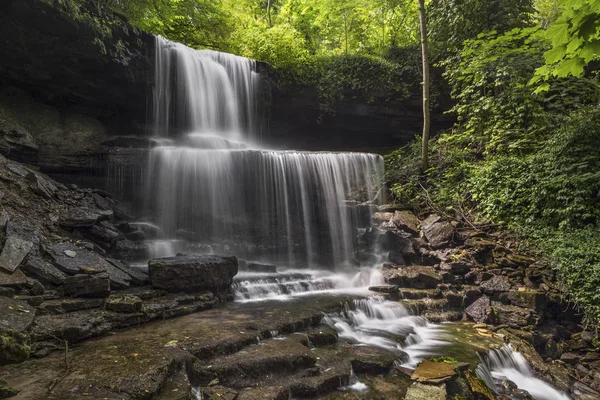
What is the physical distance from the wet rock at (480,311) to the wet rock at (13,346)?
24.2 feet

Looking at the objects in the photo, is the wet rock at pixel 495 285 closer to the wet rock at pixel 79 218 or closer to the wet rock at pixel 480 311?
the wet rock at pixel 480 311

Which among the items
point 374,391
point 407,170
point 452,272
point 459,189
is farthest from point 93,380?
point 407,170

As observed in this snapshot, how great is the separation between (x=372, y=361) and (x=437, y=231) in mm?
5371

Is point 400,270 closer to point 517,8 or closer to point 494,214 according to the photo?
point 494,214

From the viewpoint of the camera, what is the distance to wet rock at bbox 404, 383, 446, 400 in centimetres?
388

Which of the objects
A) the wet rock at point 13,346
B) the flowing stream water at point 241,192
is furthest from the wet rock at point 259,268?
the wet rock at point 13,346

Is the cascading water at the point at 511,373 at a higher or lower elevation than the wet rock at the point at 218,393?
lower

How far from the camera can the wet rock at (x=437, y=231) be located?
871 cm

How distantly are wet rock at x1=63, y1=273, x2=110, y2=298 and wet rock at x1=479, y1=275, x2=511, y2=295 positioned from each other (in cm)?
744

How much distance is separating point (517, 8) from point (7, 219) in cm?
1515

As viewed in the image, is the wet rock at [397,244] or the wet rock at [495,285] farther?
the wet rock at [397,244]

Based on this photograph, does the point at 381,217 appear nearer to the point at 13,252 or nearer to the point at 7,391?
the point at 13,252

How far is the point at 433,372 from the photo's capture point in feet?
14.5

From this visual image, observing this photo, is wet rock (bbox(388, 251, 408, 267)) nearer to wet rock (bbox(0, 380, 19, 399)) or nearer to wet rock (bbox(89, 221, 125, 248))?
wet rock (bbox(89, 221, 125, 248))
